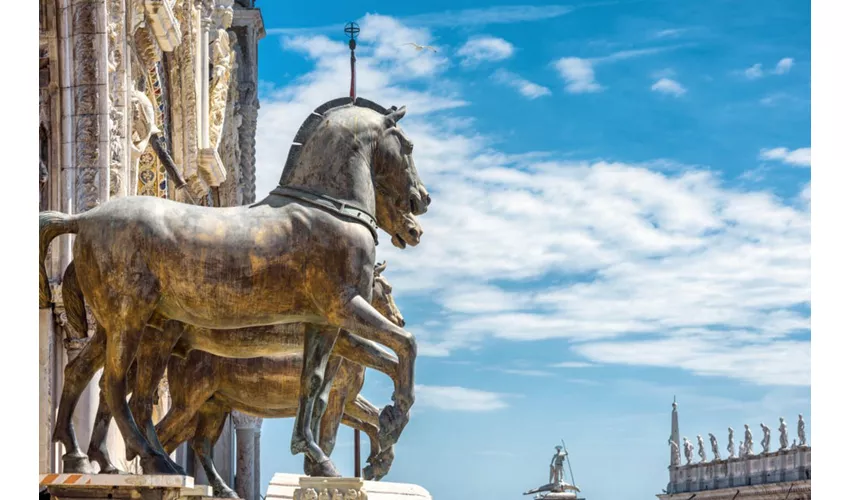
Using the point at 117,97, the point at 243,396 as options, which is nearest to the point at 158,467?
the point at 243,396

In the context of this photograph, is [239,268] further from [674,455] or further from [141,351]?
[674,455]

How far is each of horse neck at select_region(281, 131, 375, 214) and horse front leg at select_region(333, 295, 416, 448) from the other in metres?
0.85

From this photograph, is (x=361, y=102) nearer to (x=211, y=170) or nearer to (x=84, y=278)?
(x=84, y=278)

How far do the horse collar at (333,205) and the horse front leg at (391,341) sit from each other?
62cm

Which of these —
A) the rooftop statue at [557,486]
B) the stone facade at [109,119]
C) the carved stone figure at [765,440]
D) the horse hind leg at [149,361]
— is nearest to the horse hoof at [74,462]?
the horse hind leg at [149,361]

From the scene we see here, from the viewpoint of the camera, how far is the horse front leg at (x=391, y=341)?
503 inches

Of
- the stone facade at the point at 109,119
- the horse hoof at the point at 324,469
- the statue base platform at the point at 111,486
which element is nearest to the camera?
the statue base platform at the point at 111,486

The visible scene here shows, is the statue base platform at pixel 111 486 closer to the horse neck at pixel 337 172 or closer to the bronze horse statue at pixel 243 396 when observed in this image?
the horse neck at pixel 337 172

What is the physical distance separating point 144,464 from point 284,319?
1465 millimetres

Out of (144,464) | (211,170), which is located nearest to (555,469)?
(211,170)

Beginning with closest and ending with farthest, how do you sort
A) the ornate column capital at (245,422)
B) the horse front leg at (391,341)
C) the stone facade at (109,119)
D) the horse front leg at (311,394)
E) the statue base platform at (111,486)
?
the statue base platform at (111,486)
the horse front leg at (391,341)
the horse front leg at (311,394)
the stone facade at (109,119)
the ornate column capital at (245,422)

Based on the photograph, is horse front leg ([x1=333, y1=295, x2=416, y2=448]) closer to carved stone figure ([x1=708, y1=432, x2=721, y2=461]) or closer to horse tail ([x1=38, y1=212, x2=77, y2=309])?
horse tail ([x1=38, y1=212, x2=77, y2=309])

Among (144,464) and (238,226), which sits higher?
(238,226)

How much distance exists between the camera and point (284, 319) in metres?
12.8
